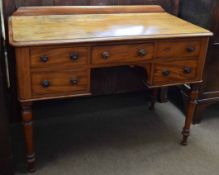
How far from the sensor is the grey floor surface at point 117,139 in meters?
1.76

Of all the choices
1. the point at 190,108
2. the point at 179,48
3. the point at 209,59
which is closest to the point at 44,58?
the point at 179,48

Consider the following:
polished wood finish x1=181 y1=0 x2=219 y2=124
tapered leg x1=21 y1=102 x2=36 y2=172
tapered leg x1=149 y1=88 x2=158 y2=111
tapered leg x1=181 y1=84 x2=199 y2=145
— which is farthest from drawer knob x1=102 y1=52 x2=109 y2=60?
tapered leg x1=149 y1=88 x2=158 y2=111

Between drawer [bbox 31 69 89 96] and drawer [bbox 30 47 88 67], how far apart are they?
45mm

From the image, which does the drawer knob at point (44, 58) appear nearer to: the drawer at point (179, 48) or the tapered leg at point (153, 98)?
the drawer at point (179, 48)

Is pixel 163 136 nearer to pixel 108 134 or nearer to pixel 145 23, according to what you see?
pixel 108 134

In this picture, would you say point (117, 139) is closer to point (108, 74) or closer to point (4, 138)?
point (108, 74)

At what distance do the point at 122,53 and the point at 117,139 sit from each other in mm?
687

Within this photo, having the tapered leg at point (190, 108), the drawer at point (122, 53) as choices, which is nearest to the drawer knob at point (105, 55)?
the drawer at point (122, 53)

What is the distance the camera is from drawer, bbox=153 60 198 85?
1.63m

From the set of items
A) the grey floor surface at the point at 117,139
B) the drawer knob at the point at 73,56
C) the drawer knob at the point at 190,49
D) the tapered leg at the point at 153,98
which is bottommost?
the grey floor surface at the point at 117,139

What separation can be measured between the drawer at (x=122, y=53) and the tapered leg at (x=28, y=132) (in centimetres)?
40

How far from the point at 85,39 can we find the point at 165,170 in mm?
877

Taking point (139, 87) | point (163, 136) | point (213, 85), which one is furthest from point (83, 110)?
point (213, 85)

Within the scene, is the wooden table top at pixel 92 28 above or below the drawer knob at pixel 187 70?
Answer: above
